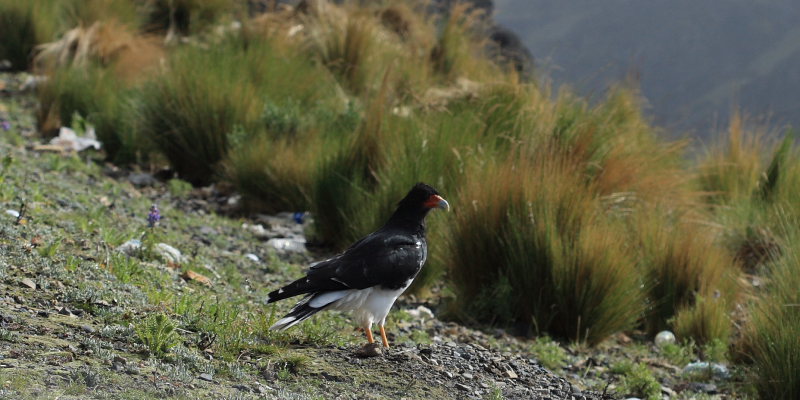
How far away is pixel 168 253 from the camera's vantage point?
5.65m

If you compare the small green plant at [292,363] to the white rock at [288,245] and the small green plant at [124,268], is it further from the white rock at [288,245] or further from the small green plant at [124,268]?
the white rock at [288,245]

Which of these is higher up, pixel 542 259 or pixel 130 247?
pixel 542 259

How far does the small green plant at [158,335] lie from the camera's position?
356cm

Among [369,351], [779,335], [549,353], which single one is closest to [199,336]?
[369,351]

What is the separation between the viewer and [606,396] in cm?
476

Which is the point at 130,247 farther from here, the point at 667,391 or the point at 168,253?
the point at 667,391

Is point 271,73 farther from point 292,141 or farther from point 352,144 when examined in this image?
point 352,144

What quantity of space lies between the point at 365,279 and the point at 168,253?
185 cm

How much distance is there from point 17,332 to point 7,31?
34.9ft

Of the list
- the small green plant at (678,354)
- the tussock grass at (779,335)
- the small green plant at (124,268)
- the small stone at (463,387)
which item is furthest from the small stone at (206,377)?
the small green plant at (678,354)

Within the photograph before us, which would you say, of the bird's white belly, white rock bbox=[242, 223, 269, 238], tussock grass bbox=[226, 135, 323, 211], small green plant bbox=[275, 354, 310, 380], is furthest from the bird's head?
tussock grass bbox=[226, 135, 323, 211]

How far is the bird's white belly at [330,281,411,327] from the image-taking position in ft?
14.1

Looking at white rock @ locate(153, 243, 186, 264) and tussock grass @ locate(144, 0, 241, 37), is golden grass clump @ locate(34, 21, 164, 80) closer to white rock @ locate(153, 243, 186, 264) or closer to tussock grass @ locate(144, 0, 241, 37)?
tussock grass @ locate(144, 0, 241, 37)

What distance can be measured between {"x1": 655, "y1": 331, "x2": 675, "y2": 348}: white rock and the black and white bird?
231 cm
